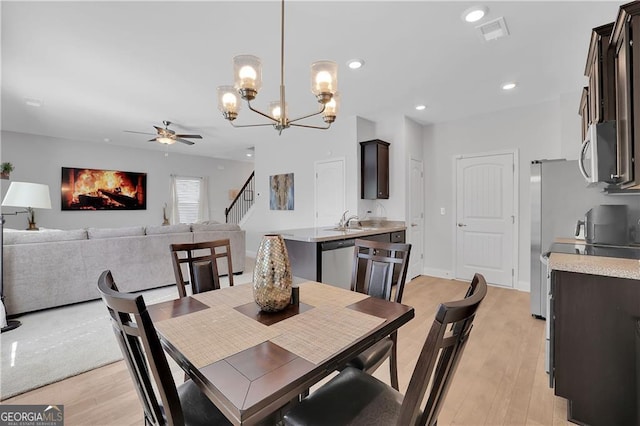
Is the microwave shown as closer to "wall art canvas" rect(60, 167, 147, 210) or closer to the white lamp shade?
the white lamp shade

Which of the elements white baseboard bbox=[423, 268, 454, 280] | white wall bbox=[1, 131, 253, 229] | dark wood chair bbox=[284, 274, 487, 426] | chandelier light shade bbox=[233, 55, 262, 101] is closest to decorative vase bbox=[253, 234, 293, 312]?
dark wood chair bbox=[284, 274, 487, 426]

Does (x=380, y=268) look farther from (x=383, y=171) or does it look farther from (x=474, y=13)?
(x=383, y=171)

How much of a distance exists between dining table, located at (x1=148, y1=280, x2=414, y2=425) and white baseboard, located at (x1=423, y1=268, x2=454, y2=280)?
3.89 meters

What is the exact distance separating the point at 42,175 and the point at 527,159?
8.96 m

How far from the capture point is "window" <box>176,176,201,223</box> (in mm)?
7875

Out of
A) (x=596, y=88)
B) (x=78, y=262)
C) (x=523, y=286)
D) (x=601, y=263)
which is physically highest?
(x=596, y=88)

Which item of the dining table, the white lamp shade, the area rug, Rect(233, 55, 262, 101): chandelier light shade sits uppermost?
Rect(233, 55, 262, 101): chandelier light shade

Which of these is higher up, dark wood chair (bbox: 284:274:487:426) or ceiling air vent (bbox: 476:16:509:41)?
ceiling air vent (bbox: 476:16:509:41)

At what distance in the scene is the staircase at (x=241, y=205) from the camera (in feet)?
28.1

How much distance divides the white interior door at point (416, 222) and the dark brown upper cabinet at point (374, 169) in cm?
50

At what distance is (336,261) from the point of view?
3.41 meters

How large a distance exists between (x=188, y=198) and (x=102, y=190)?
6.34ft

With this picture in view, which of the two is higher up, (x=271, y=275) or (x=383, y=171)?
(x=383, y=171)

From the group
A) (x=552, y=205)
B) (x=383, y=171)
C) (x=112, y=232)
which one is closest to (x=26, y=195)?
(x=112, y=232)
